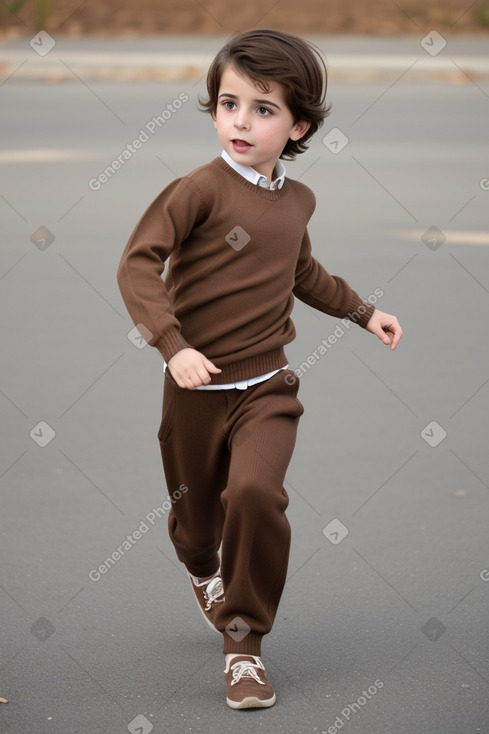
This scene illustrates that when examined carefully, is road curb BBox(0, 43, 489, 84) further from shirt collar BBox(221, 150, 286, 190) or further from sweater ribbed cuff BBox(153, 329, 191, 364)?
sweater ribbed cuff BBox(153, 329, 191, 364)

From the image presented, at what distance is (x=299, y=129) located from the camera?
3.38m

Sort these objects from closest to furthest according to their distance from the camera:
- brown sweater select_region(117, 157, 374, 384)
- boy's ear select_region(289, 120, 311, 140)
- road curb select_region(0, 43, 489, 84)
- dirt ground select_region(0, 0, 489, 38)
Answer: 1. brown sweater select_region(117, 157, 374, 384)
2. boy's ear select_region(289, 120, 311, 140)
3. road curb select_region(0, 43, 489, 84)
4. dirt ground select_region(0, 0, 489, 38)

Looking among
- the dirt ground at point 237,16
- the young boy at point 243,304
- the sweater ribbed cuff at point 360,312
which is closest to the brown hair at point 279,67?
the young boy at point 243,304


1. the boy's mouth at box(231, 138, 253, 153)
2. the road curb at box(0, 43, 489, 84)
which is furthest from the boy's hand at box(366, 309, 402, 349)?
the road curb at box(0, 43, 489, 84)

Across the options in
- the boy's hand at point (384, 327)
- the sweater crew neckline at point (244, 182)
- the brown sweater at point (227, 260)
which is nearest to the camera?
the brown sweater at point (227, 260)

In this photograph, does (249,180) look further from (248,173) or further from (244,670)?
(244,670)

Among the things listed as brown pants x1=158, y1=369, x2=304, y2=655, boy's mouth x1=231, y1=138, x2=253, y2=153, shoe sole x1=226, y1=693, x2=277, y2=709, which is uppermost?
boy's mouth x1=231, y1=138, x2=253, y2=153

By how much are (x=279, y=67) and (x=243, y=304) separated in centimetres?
62

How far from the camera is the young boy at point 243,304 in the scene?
10.4 ft

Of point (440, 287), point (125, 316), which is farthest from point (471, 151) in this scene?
point (125, 316)

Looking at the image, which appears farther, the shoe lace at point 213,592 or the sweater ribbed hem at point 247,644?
the shoe lace at point 213,592

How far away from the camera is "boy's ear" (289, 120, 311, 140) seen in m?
3.36

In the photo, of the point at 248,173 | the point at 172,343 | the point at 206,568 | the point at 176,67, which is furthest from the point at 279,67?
the point at 176,67

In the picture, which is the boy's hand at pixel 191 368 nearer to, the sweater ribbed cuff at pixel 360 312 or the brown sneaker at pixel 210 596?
the sweater ribbed cuff at pixel 360 312
